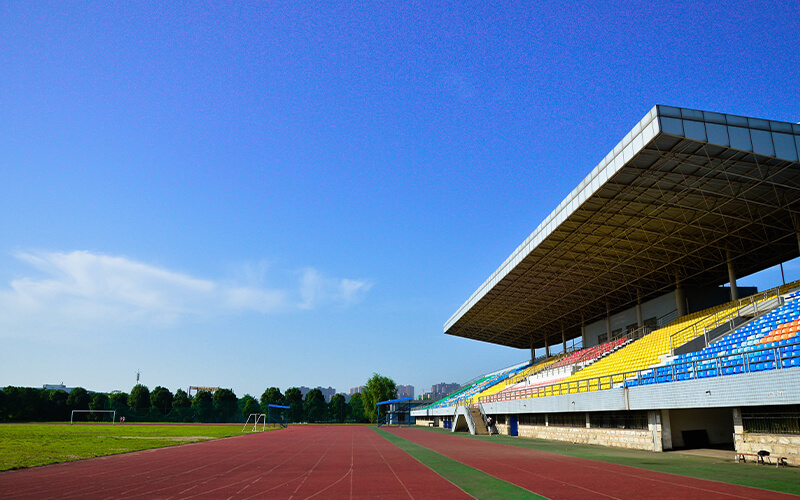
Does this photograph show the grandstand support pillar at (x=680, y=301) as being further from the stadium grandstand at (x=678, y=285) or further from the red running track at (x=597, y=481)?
the red running track at (x=597, y=481)

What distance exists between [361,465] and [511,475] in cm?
694

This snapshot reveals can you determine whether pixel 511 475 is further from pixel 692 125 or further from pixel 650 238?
pixel 650 238

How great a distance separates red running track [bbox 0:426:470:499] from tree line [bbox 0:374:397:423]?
85.1 metres

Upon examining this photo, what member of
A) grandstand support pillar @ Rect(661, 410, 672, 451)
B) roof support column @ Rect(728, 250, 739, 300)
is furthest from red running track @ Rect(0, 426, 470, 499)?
roof support column @ Rect(728, 250, 739, 300)

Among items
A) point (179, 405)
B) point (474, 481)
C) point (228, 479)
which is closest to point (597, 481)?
point (474, 481)

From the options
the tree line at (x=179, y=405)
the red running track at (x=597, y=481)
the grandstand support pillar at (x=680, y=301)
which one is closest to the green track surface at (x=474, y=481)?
the red running track at (x=597, y=481)

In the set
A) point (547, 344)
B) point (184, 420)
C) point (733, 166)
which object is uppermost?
point (733, 166)

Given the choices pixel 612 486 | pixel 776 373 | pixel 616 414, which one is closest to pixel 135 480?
pixel 612 486

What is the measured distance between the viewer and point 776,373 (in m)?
15.3

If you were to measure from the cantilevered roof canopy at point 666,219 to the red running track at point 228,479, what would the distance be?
16.8 m

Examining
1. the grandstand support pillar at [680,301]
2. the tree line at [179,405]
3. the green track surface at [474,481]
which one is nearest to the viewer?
the green track surface at [474,481]

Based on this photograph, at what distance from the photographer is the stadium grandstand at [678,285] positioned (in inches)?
703

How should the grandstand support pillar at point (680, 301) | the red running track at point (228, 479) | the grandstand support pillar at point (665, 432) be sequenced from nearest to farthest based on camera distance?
the red running track at point (228, 479)
the grandstand support pillar at point (665, 432)
the grandstand support pillar at point (680, 301)

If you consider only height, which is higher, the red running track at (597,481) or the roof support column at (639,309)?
the roof support column at (639,309)
